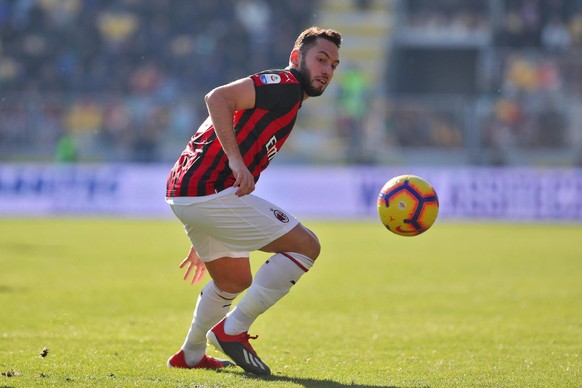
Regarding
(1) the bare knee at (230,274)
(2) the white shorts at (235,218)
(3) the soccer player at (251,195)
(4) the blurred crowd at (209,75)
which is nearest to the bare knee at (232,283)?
(1) the bare knee at (230,274)

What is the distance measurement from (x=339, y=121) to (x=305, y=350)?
685 inches

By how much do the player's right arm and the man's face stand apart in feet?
1.67

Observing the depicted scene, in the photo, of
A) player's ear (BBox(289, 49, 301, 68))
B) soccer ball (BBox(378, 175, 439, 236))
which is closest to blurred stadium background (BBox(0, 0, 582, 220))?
soccer ball (BBox(378, 175, 439, 236))

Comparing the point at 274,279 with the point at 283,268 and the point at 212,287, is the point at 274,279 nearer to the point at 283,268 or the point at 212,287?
the point at 283,268

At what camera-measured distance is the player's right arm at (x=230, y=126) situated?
18.4 ft

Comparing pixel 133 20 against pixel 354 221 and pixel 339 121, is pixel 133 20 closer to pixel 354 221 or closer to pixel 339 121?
pixel 339 121

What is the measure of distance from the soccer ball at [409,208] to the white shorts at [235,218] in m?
0.84

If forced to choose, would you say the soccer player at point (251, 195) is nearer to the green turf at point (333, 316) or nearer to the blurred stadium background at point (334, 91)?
the green turf at point (333, 316)

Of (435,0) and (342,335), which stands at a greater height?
(435,0)

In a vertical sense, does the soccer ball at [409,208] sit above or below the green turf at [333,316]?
above

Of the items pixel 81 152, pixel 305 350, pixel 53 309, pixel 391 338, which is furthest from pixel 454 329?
pixel 81 152

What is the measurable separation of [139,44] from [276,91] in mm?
24974

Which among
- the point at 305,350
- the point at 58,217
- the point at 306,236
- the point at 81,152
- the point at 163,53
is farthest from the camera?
the point at 163,53

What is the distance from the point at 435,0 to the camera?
1246 inches
